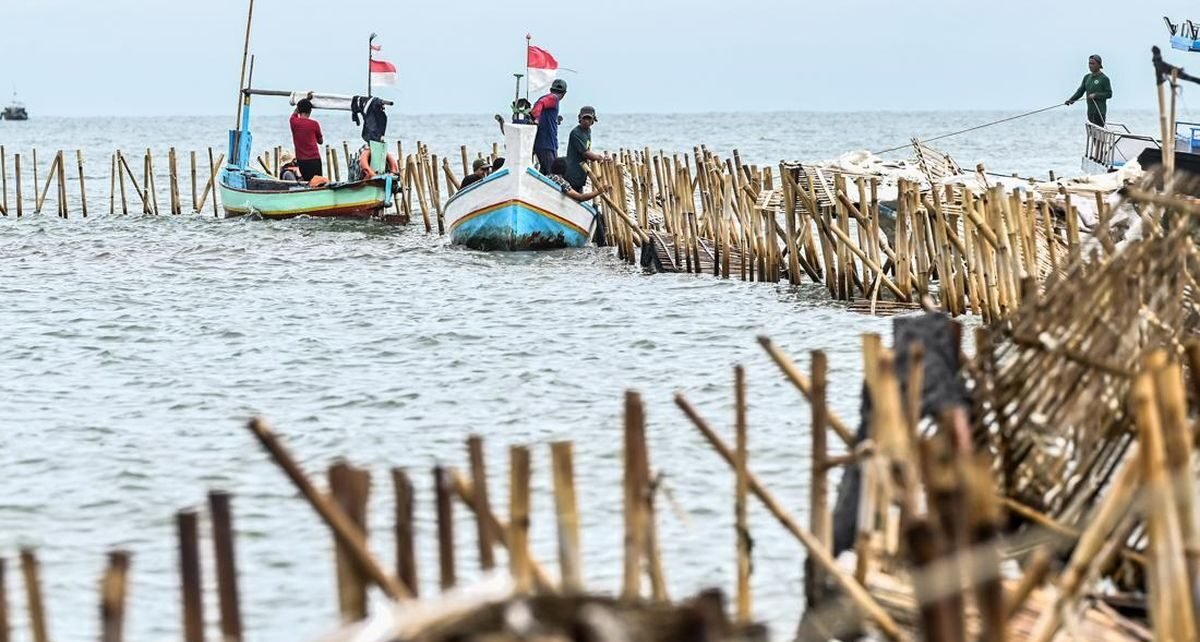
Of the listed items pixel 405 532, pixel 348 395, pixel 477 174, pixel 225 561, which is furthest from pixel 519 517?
pixel 477 174

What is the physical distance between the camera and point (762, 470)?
9250mm

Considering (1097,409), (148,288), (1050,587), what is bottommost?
(148,288)

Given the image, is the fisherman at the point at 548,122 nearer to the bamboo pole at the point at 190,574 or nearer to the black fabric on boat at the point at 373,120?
the black fabric on boat at the point at 373,120

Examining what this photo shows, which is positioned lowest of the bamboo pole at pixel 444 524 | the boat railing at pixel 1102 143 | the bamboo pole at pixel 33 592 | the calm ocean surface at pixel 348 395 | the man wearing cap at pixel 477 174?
the calm ocean surface at pixel 348 395

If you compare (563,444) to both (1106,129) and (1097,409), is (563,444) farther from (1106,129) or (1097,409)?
(1106,129)

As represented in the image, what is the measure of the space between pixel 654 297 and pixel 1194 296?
957cm

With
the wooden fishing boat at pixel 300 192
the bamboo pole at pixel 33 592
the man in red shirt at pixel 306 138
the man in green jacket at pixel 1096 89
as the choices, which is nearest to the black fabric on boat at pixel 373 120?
the wooden fishing boat at pixel 300 192

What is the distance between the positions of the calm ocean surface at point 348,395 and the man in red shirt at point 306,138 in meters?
2.04

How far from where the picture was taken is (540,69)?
2198cm

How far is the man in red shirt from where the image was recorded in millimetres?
24750

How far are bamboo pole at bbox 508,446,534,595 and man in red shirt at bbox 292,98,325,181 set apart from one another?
2038 cm

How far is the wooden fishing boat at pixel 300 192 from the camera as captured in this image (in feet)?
83.0

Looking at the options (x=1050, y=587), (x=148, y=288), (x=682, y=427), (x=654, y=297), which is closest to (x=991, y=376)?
(x=1050, y=587)

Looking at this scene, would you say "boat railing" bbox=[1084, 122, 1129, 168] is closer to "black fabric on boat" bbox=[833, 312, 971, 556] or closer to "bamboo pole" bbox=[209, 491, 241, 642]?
"black fabric on boat" bbox=[833, 312, 971, 556]
